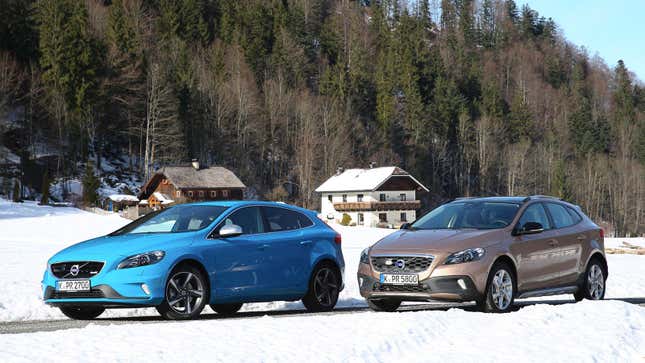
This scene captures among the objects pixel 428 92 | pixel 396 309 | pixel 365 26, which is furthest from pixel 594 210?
pixel 396 309

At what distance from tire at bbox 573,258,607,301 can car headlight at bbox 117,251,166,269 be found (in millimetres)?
6951

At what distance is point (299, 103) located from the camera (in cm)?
11319

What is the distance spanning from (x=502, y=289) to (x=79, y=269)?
571cm

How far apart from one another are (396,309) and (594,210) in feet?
418

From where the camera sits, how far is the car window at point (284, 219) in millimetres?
13820

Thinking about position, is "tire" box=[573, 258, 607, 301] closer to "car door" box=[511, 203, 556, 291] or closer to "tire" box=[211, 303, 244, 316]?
"car door" box=[511, 203, 556, 291]

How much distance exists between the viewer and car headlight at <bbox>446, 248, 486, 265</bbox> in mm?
12672

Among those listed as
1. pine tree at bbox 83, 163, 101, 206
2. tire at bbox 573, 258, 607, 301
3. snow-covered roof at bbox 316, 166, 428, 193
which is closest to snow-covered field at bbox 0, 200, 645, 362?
tire at bbox 573, 258, 607, 301

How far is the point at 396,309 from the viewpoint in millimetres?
14133

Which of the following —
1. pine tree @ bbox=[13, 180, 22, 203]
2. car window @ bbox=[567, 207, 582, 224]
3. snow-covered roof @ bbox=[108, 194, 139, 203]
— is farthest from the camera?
snow-covered roof @ bbox=[108, 194, 139, 203]

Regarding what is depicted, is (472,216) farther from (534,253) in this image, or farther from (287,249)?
(287,249)

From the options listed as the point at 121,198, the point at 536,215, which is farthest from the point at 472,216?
the point at 121,198

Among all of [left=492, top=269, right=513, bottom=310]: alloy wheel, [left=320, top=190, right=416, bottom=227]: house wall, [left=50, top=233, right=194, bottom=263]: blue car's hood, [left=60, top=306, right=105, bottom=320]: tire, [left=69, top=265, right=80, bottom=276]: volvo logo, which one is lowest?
[left=320, top=190, right=416, bottom=227]: house wall

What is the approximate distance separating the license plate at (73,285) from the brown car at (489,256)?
3949 millimetres
